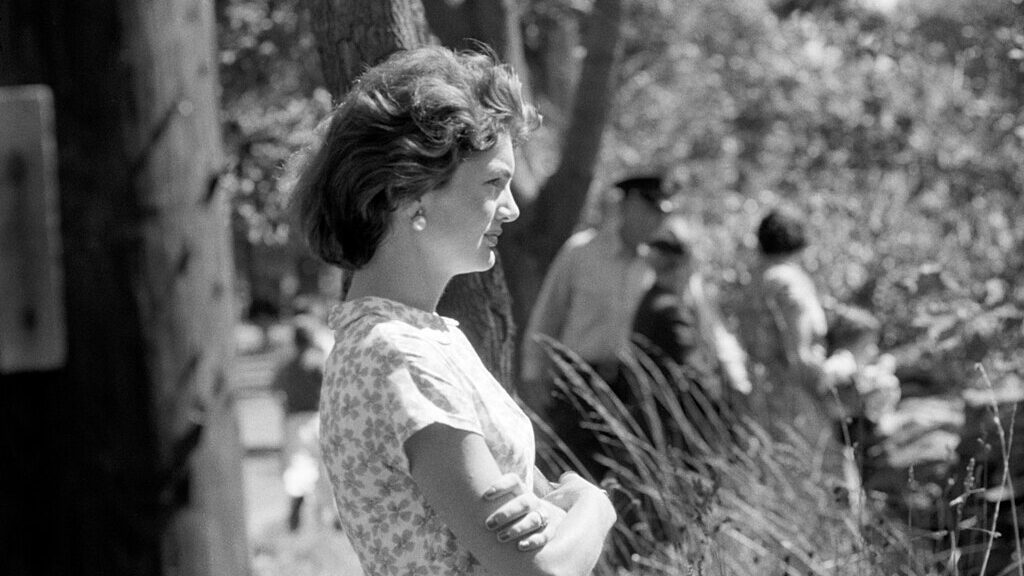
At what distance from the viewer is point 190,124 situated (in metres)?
2.05

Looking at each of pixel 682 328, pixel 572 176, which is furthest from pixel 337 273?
pixel 682 328

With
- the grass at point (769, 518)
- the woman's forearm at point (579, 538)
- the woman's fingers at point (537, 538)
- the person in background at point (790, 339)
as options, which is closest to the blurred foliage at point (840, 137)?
the person in background at point (790, 339)

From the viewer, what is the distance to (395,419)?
2.05m

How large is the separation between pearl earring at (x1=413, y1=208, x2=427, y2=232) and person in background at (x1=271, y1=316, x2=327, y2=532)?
272 inches

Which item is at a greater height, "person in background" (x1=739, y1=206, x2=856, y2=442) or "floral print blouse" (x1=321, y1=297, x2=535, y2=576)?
"floral print blouse" (x1=321, y1=297, x2=535, y2=576)

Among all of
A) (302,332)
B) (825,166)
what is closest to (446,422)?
(825,166)

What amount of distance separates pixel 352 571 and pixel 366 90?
4527 millimetres

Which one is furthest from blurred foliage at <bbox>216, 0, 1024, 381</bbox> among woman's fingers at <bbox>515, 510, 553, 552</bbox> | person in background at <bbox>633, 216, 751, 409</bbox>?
woman's fingers at <bbox>515, 510, 553, 552</bbox>

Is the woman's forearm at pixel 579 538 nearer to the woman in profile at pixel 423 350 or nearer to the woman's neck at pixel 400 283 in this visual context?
the woman in profile at pixel 423 350

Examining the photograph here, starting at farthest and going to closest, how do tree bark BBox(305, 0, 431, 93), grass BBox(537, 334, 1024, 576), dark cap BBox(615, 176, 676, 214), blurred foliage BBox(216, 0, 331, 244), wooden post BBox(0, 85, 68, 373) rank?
blurred foliage BBox(216, 0, 331, 244) < dark cap BBox(615, 176, 676, 214) < tree bark BBox(305, 0, 431, 93) < grass BBox(537, 334, 1024, 576) < wooden post BBox(0, 85, 68, 373)

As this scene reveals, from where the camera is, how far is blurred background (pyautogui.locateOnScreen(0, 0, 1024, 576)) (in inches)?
78.0

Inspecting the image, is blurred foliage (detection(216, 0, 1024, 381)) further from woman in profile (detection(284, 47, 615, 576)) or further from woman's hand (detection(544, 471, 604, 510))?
woman's hand (detection(544, 471, 604, 510))

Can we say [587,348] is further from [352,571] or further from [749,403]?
[352,571]

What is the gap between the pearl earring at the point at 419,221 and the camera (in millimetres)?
2227
